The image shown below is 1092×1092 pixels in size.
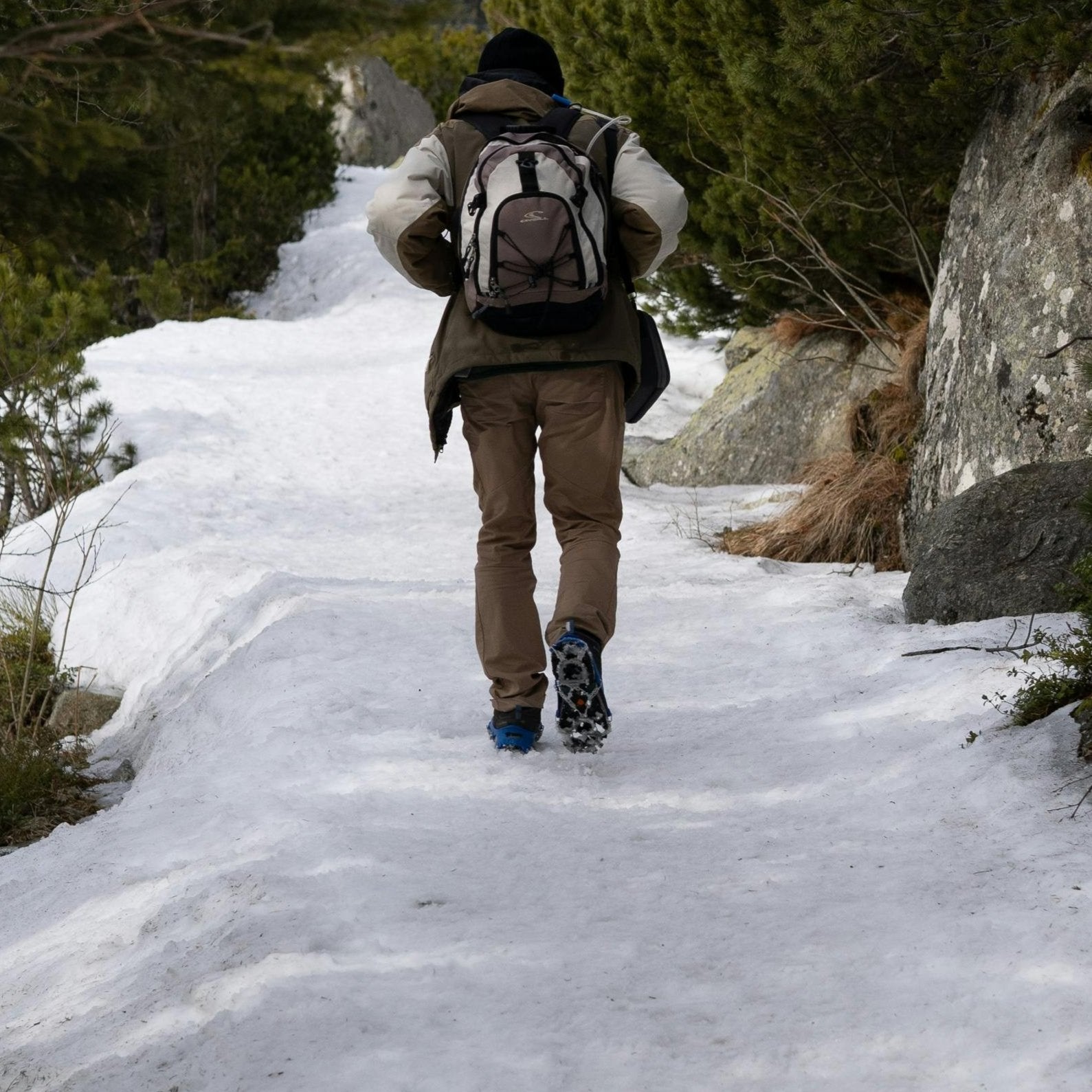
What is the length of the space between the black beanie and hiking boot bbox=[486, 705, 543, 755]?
178cm

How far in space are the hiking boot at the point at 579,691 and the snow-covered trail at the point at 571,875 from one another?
0.07 metres

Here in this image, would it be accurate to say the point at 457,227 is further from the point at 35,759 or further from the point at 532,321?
the point at 35,759

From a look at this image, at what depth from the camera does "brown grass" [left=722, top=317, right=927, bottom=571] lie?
593 centimetres

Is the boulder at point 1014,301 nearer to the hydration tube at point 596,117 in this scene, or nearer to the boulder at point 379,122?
the hydration tube at point 596,117

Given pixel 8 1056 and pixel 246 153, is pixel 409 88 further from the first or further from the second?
pixel 8 1056

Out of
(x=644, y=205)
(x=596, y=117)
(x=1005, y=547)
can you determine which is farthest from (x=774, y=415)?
(x=644, y=205)

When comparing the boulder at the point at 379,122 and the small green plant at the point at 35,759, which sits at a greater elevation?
the boulder at the point at 379,122

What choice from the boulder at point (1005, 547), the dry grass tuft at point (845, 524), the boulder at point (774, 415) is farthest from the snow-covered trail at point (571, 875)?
the boulder at point (774, 415)

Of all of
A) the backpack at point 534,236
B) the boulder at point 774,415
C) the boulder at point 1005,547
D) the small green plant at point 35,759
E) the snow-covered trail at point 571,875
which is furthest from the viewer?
the boulder at point 774,415

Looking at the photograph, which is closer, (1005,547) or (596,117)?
(596,117)

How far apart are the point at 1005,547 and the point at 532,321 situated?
6.64 feet

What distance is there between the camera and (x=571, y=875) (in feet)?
8.45

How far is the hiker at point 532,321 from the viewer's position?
120 inches

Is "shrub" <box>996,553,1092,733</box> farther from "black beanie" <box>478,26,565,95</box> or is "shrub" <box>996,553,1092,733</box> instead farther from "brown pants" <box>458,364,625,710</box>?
"black beanie" <box>478,26,565,95</box>
